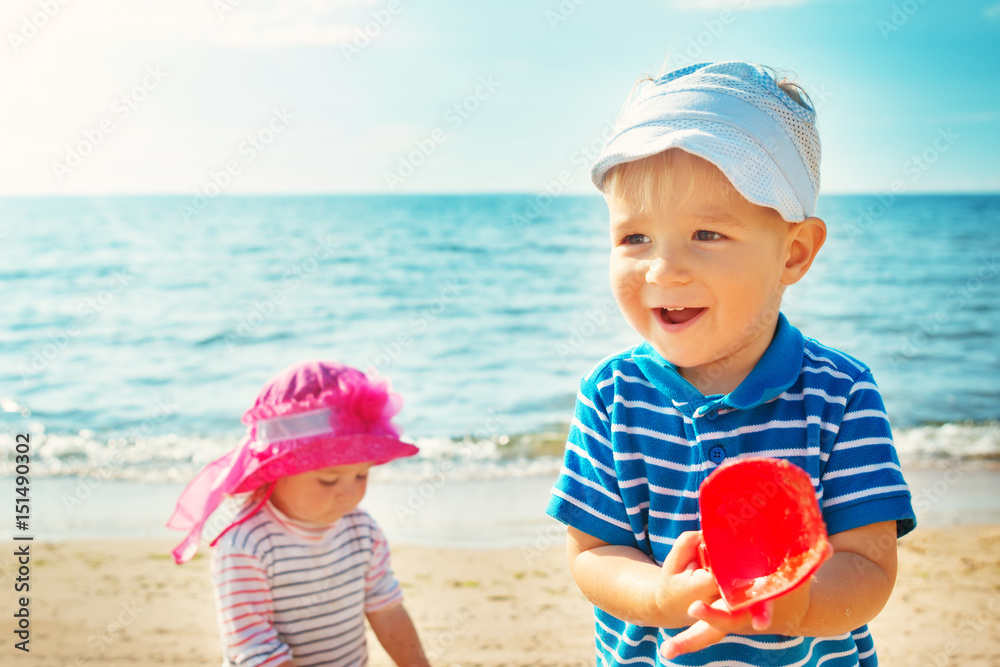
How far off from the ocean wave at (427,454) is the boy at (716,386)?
5038mm

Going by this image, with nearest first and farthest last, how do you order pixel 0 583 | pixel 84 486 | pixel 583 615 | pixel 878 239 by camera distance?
pixel 583 615, pixel 0 583, pixel 84 486, pixel 878 239

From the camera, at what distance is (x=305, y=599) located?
253cm

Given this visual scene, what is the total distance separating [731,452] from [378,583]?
1.63m

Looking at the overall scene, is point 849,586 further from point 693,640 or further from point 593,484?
point 593,484

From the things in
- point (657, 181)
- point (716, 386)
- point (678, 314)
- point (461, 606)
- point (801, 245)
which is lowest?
point (461, 606)

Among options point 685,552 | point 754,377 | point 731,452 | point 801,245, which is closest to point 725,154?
point 801,245

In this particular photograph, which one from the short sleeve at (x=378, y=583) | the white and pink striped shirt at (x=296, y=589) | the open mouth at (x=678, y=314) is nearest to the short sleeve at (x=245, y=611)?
the white and pink striped shirt at (x=296, y=589)

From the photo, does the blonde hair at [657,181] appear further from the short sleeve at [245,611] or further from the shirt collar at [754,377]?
the short sleeve at [245,611]

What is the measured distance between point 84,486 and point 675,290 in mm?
6355

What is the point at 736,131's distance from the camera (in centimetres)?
150

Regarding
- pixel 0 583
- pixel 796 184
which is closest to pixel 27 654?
pixel 0 583

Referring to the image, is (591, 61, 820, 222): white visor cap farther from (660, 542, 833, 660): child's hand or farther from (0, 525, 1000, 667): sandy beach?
(0, 525, 1000, 667): sandy beach

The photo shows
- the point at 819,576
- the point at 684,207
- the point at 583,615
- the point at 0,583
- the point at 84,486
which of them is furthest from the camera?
the point at 84,486

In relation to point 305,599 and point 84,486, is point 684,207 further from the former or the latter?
point 84,486
